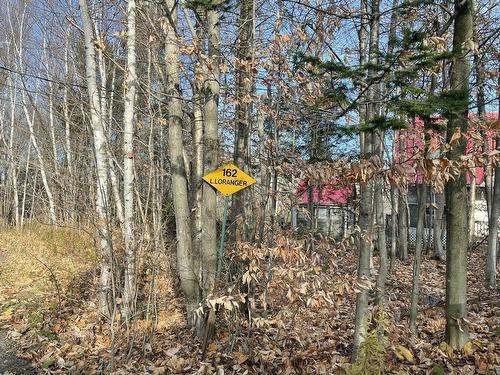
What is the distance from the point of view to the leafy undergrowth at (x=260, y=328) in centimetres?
397

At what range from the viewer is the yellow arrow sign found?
4926mm

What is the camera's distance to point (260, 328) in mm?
5410

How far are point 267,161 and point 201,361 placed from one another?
2.68 metres

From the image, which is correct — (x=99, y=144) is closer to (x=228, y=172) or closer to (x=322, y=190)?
(x=228, y=172)

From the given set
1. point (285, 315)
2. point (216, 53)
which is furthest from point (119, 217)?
point (285, 315)

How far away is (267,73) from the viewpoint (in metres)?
5.06

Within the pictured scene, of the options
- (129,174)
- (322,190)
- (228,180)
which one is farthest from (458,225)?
(129,174)

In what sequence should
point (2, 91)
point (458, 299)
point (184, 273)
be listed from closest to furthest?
1. point (458, 299)
2. point (184, 273)
3. point (2, 91)

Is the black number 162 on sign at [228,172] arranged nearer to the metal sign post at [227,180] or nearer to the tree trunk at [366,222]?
the metal sign post at [227,180]

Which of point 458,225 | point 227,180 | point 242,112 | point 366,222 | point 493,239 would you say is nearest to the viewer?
point 366,222

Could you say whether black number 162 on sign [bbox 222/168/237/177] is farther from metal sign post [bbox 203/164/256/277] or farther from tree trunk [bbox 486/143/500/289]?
tree trunk [bbox 486/143/500/289]

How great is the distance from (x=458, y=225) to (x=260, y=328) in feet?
8.99

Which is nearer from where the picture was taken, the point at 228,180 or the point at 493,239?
the point at 228,180

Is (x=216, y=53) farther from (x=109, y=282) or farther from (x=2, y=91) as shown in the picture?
(x=2, y=91)
